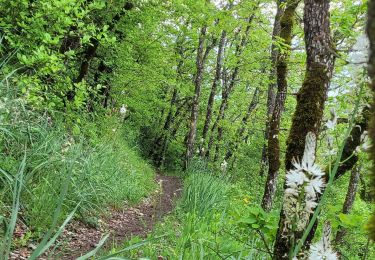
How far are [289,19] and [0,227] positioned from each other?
5750 mm

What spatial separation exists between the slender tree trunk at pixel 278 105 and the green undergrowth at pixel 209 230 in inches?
25.4

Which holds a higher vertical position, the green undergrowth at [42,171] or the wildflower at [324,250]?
the wildflower at [324,250]

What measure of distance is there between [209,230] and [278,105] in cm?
287

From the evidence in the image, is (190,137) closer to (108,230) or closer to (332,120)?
(108,230)

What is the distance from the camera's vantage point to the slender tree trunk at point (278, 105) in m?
6.80

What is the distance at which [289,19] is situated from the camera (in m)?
6.79

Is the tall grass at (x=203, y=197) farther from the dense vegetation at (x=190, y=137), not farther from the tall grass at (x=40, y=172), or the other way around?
the tall grass at (x=40, y=172)

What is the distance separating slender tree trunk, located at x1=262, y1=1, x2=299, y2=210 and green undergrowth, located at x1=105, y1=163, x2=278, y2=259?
65cm

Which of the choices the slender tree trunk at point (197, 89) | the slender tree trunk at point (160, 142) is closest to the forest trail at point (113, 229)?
the slender tree trunk at point (197, 89)

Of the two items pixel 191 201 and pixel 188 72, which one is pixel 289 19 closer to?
pixel 191 201

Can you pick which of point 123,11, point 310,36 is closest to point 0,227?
point 310,36

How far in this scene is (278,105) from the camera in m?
7.19

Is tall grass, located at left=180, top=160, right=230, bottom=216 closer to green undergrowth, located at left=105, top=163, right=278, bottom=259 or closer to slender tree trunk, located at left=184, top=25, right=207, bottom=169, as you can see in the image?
green undergrowth, located at left=105, top=163, right=278, bottom=259

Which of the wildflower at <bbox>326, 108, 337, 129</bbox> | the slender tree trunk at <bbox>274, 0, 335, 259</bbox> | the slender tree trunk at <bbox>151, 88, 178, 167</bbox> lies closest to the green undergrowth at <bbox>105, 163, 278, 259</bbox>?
the slender tree trunk at <bbox>274, 0, 335, 259</bbox>
